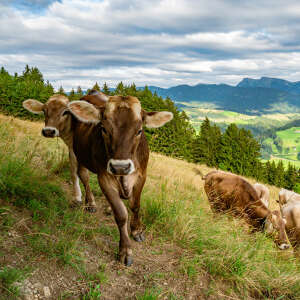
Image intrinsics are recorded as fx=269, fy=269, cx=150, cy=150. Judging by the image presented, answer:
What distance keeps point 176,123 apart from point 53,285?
37.8 m

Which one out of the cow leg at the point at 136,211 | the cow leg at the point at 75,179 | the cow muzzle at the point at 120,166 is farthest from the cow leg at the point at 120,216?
the cow leg at the point at 75,179

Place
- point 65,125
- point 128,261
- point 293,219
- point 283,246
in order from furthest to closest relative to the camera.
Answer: point 293,219, point 283,246, point 65,125, point 128,261

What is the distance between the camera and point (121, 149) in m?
3.20

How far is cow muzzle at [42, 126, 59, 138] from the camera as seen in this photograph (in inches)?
201

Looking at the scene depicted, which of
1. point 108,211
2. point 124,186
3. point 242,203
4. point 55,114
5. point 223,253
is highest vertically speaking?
point 55,114

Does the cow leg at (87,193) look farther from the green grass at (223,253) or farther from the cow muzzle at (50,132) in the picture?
the green grass at (223,253)

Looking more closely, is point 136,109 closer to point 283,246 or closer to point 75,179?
point 75,179

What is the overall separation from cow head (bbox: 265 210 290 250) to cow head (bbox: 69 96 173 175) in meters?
4.09

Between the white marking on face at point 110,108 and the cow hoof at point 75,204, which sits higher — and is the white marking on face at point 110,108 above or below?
above

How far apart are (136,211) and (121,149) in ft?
4.42

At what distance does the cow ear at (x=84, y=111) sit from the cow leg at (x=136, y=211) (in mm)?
1113

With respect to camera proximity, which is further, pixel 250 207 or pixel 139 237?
pixel 250 207

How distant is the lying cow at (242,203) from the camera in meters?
6.18

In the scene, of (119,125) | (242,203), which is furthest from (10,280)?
(242,203)
